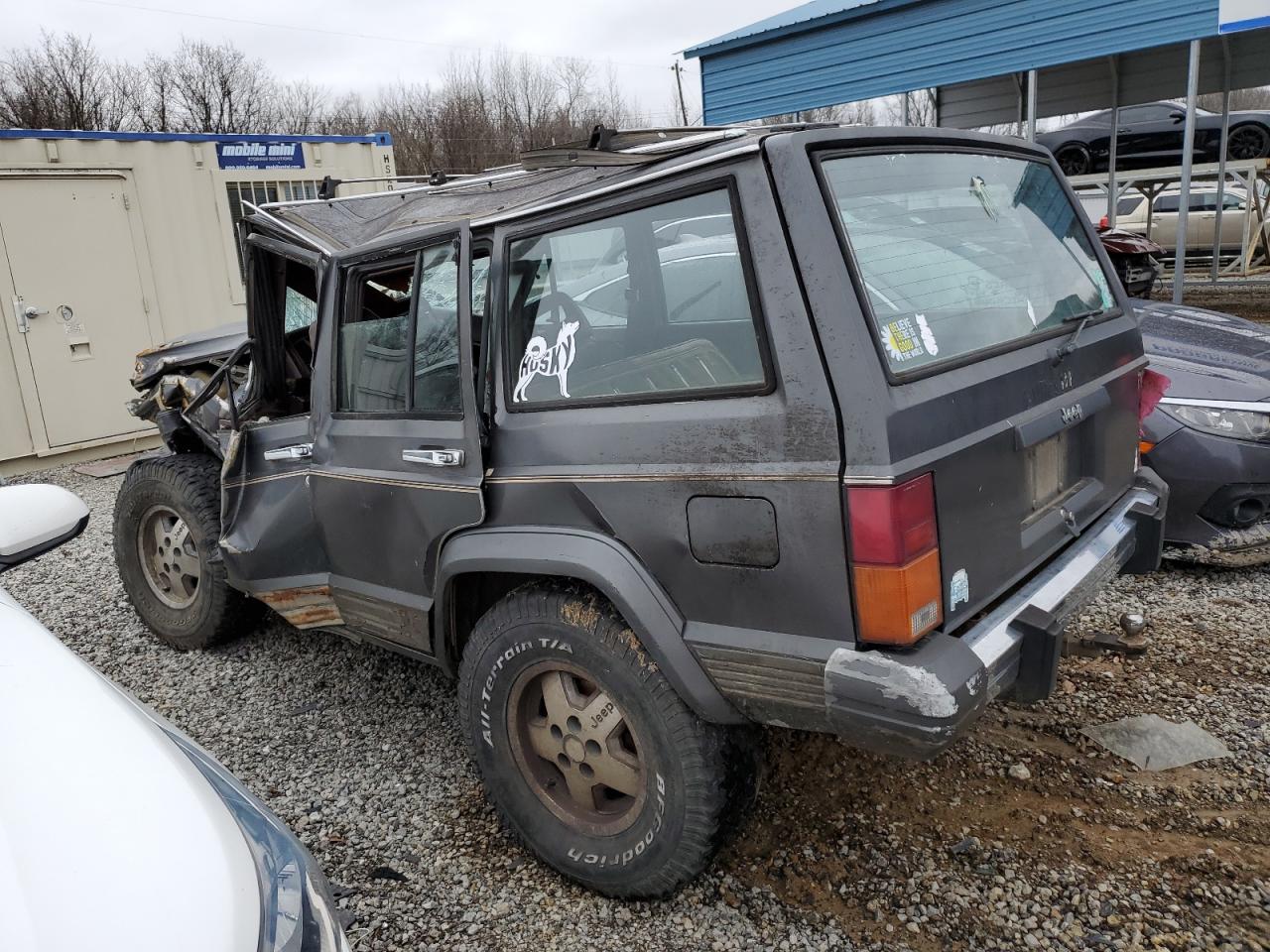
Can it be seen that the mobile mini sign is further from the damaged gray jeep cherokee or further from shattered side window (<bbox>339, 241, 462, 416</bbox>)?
shattered side window (<bbox>339, 241, 462, 416</bbox>)

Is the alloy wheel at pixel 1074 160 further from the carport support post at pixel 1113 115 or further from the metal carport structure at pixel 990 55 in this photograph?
the carport support post at pixel 1113 115

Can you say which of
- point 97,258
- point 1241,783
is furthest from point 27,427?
point 1241,783

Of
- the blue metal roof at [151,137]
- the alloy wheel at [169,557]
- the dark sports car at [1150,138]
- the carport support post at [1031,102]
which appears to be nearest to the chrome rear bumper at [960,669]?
the alloy wheel at [169,557]

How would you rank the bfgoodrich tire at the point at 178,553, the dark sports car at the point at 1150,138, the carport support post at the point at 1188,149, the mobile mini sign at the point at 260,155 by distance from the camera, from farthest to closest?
the dark sports car at the point at 1150,138
the mobile mini sign at the point at 260,155
the carport support post at the point at 1188,149
the bfgoodrich tire at the point at 178,553

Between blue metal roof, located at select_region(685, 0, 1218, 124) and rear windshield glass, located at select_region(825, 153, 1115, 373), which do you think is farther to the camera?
blue metal roof, located at select_region(685, 0, 1218, 124)

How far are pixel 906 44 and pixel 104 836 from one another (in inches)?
459

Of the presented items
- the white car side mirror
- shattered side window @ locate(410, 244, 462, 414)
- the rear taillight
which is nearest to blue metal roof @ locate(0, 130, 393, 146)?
the white car side mirror

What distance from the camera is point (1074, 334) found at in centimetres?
268

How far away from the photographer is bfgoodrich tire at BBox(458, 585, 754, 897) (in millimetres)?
2311

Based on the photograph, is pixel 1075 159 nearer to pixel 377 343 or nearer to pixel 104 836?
pixel 377 343

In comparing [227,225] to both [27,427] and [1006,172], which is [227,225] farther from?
[1006,172]

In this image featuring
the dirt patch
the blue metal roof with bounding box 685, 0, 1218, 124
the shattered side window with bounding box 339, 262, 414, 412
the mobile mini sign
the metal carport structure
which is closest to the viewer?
the shattered side window with bounding box 339, 262, 414, 412

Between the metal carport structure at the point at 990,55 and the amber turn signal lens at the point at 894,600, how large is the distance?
854 centimetres

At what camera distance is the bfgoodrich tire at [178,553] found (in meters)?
4.07
